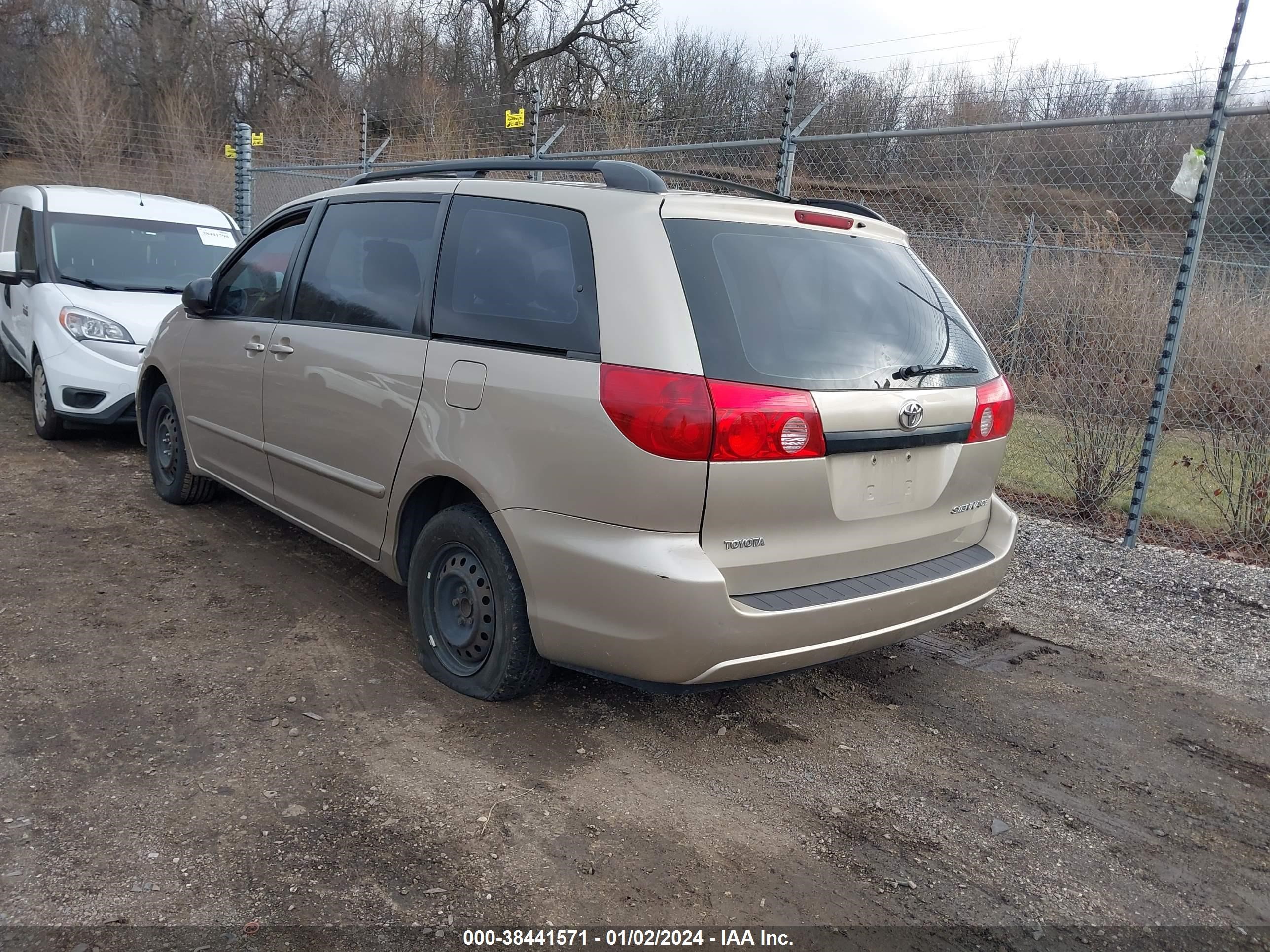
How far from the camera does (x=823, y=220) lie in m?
3.27

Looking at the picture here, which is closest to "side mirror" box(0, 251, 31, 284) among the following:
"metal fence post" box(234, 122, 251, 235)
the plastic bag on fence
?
"metal fence post" box(234, 122, 251, 235)

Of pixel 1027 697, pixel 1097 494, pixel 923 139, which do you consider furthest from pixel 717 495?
pixel 923 139

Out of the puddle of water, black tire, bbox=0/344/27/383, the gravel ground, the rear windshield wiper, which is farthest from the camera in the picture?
black tire, bbox=0/344/27/383

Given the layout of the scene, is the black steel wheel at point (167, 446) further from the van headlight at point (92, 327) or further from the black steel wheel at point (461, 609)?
the black steel wheel at point (461, 609)

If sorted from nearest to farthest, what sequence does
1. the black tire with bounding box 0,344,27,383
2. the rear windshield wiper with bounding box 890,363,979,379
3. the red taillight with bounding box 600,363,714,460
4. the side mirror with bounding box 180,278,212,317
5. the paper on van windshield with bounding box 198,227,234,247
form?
the red taillight with bounding box 600,363,714,460, the rear windshield wiper with bounding box 890,363,979,379, the side mirror with bounding box 180,278,212,317, the paper on van windshield with bounding box 198,227,234,247, the black tire with bounding box 0,344,27,383

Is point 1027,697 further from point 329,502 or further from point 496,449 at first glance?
point 329,502

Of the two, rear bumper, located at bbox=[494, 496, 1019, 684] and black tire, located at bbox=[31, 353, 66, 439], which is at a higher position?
rear bumper, located at bbox=[494, 496, 1019, 684]

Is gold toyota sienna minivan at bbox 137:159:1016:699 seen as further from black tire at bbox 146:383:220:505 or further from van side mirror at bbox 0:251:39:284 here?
van side mirror at bbox 0:251:39:284

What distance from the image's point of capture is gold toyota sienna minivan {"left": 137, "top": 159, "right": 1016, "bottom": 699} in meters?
2.72

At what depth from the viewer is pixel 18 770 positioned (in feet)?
9.14

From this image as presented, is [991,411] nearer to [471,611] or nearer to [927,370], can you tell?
[927,370]

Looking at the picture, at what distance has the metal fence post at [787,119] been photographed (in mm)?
6324

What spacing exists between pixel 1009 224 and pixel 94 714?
421 inches

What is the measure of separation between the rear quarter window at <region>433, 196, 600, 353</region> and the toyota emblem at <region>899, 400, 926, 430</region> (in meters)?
0.99
